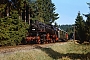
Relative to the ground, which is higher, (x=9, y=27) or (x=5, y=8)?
(x=5, y=8)

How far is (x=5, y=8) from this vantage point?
36.9m

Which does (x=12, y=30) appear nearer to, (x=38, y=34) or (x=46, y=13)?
(x=38, y=34)

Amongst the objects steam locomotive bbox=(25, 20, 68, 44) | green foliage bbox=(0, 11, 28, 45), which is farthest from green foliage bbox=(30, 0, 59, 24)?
green foliage bbox=(0, 11, 28, 45)

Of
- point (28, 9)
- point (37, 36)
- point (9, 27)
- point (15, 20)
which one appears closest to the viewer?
point (9, 27)

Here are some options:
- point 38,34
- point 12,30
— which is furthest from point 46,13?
point 12,30

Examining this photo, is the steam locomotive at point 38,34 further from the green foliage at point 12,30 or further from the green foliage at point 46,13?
the green foliage at point 46,13

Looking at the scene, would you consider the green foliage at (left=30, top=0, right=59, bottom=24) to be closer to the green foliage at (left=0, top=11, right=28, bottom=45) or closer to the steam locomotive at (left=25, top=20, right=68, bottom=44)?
the steam locomotive at (left=25, top=20, right=68, bottom=44)

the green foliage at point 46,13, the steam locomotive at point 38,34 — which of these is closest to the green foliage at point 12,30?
the steam locomotive at point 38,34

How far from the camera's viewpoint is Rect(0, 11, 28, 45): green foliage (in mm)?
29344

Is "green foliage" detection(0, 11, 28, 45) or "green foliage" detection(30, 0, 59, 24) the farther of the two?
"green foliage" detection(30, 0, 59, 24)

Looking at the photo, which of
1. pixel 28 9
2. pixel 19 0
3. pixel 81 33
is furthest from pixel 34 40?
pixel 81 33

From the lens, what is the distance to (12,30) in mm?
32250

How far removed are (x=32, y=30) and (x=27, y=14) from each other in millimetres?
15128

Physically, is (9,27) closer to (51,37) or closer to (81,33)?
(51,37)
